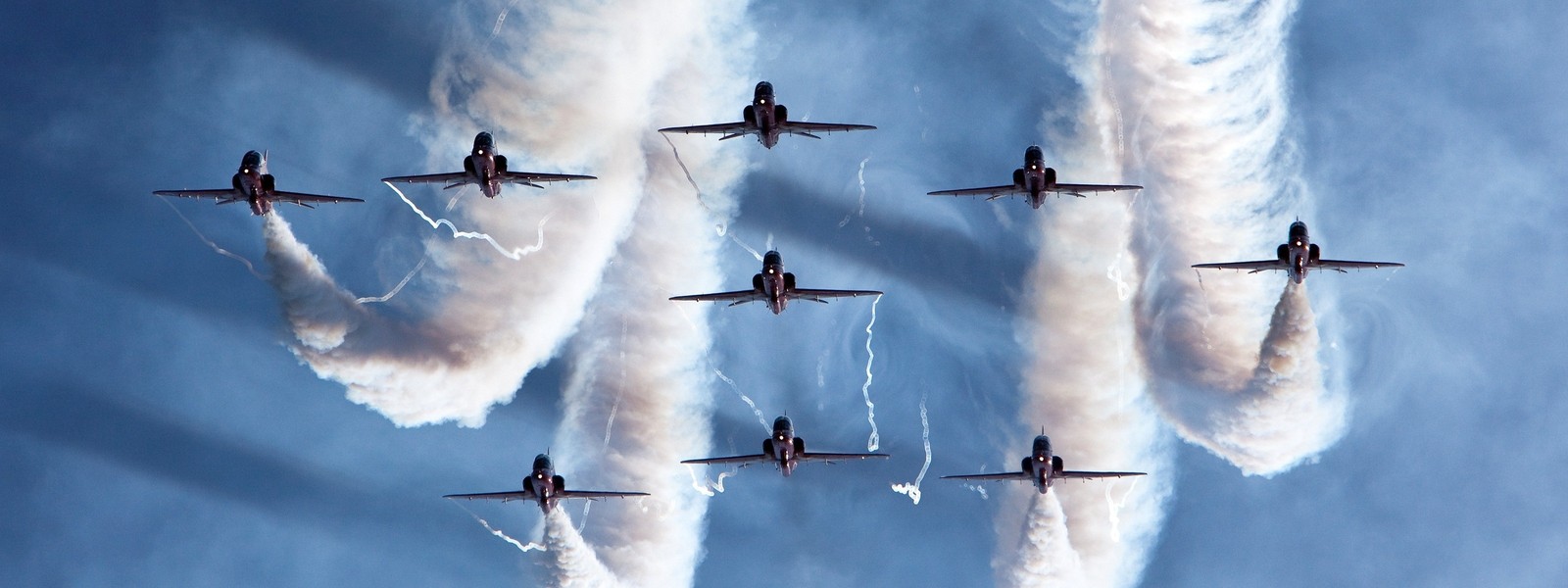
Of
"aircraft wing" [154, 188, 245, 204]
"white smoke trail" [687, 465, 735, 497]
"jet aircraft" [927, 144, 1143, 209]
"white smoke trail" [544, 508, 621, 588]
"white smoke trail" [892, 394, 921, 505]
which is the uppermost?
"jet aircraft" [927, 144, 1143, 209]

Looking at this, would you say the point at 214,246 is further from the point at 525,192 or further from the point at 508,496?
the point at 508,496

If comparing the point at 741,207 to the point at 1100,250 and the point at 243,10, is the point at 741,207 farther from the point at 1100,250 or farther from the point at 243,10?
the point at 243,10

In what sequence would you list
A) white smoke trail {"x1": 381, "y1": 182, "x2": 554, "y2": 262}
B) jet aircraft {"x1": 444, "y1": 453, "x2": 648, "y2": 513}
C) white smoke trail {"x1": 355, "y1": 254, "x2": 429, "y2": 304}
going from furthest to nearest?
white smoke trail {"x1": 381, "y1": 182, "x2": 554, "y2": 262}, white smoke trail {"x1": 355, "y1": 254, "x2": 429, "y2": 304}, jet aircraft {"x1": 444, "y1": 453, "x2": 648, "y2": 513}

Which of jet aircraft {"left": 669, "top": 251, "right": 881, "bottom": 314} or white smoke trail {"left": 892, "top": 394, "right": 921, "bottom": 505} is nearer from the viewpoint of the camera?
jet aircraft {"left": 669, "top": 251, "right": 881, "bottom": 314}

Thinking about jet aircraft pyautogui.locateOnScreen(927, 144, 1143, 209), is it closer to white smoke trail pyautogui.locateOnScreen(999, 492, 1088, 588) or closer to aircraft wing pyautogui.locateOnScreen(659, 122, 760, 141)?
aircraft wing pyautogui.locateOnScreen(659, 122, 760, 141)

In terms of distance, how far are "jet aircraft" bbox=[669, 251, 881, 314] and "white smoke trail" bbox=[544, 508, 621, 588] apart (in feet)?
50.7

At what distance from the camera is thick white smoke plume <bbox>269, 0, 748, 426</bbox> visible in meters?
65.0

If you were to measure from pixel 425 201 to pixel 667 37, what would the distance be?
1659cm

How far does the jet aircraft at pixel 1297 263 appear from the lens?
202 ft

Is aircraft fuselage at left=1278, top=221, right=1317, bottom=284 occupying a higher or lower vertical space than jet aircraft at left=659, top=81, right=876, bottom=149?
lower

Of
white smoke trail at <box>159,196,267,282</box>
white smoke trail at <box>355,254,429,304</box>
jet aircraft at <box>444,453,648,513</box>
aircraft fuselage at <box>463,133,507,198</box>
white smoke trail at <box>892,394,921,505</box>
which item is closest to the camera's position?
aircraft fuselage at <box>463,133,507,198</box>

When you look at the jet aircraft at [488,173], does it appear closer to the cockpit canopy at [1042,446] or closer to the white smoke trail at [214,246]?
the white smoke trail at [214,246]

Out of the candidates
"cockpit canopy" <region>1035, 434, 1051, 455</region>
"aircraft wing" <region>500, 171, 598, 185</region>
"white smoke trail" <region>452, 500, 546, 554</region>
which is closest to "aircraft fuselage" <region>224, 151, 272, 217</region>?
"aircraft wing" <region>500, 171, 598, 185</region>

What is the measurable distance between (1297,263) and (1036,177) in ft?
46.3
